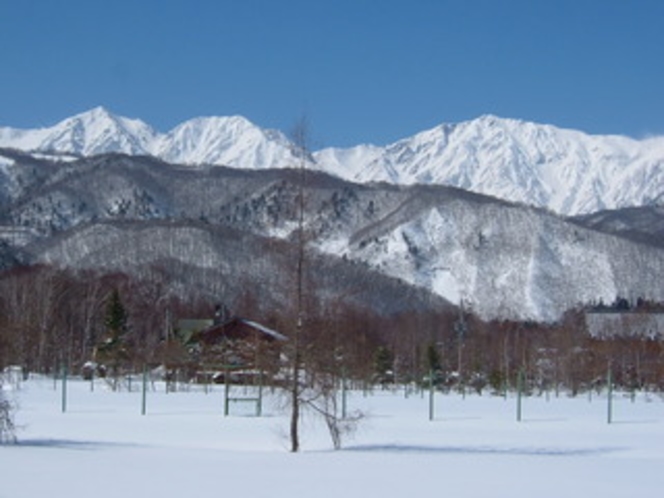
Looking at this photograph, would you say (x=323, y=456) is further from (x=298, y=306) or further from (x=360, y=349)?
(x=360, y=349)

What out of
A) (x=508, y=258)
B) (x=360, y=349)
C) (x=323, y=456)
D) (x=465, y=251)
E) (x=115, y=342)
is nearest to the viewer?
(x=323, y=456)

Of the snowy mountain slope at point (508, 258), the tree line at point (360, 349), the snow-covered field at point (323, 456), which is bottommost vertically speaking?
the snow-covered field at point (323, 456)

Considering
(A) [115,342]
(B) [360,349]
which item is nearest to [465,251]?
(B) [360,349]

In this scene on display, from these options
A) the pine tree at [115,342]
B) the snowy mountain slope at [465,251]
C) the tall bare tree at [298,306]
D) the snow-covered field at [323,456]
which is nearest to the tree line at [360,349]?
the pine tree at [115,342]

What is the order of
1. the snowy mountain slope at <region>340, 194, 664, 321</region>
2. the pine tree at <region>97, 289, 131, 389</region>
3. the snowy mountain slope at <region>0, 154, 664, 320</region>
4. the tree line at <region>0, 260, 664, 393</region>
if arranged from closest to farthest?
the pine tree at <region>97, 289, 131, 389</region> < the tree line at <region>0, 260, 664, 393</region> < the snowy mountain slope at <region>0, 154, 664, 320</region> < the snowy mountain slope at <region>340, 194, 664, 321</region>

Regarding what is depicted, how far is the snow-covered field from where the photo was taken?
13.9 metres

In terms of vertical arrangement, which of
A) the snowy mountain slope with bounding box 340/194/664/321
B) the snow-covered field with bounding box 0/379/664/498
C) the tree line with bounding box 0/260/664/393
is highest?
the snowy mountain slope with bounding box 340/194/664/321

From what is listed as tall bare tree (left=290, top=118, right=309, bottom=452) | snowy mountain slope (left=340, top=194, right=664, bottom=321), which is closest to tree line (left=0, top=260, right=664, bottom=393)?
tall bare tree (left=290, top=118, right=309, bottom=452)

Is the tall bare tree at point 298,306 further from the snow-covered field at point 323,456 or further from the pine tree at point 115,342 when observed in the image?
the pine tree at point 115,342

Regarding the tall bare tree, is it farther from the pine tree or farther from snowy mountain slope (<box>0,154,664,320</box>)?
snowy mountain slope (<box>0,154,664,320</box>)

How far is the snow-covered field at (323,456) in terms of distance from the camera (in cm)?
1391

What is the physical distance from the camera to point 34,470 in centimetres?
1460

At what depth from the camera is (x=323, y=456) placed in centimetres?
1894

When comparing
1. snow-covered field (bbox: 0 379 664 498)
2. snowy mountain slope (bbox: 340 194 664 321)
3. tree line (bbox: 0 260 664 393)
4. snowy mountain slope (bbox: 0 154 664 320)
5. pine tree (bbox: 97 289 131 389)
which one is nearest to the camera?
snow-covered field (bbox: 0 379 664 498)
